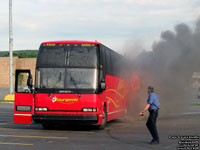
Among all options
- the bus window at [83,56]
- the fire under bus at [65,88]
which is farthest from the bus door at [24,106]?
the bus window at [83,56]

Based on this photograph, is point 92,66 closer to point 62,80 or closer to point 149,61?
point 62,80

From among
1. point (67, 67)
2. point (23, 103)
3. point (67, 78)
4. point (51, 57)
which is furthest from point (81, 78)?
point (23, 103)

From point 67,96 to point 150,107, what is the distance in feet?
12.7

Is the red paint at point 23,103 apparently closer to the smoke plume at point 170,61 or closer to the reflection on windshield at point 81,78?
the reflection on windshield at point 81,78

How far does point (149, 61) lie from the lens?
2125 centimetres

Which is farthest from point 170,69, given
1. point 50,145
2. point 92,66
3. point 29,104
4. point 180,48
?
point 50,145

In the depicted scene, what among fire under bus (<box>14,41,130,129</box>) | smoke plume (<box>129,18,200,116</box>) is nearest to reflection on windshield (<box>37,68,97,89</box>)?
fire under bus (<box>14,41,130,129</box>)

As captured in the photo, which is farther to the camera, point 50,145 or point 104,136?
point 104,136

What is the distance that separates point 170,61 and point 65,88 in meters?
8.95

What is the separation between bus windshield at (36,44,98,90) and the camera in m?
14.1

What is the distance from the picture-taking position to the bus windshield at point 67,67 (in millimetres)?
14102

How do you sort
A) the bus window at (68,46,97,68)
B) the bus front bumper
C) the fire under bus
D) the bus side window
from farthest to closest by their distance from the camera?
the bus side window, the bus window at (68,46,97,68), the fire under bus, the bus front bumper

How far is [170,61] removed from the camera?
2128 centimetres

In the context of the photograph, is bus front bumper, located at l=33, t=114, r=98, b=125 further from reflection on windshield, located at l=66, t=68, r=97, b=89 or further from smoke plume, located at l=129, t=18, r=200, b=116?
smoke plume, located at l=129, t=18, r=200, b=116
